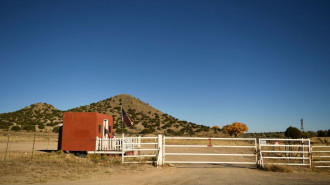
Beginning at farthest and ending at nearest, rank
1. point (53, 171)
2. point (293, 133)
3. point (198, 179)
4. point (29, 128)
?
point (293, 133)
point (29, 128)
point (53, 171)
point (198, 179)

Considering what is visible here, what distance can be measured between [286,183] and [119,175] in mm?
7247

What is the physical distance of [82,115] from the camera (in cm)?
2033

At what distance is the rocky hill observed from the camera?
57.2 m

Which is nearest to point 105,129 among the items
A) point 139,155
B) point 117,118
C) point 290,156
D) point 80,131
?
point 80,131

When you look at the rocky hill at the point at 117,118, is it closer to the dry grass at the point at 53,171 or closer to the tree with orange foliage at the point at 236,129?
the tree with orange foliage at the point at 236,129

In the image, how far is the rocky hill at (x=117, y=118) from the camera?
57250mm

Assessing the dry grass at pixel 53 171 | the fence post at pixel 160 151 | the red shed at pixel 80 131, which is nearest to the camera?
the dry grass at pixel 53 171

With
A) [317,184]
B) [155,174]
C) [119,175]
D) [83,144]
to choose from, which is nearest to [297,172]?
[317,184]

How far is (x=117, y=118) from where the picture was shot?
2584 inches

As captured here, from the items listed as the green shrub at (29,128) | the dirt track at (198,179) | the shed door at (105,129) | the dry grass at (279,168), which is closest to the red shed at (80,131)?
the shed door at (105,129)

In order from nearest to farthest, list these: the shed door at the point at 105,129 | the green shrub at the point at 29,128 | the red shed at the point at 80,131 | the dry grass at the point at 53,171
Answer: the dry grass at the point at 53,171, the red shed at the point at 80,131, the shed door at the point at 105,129, the green shrub at the point at 29,128

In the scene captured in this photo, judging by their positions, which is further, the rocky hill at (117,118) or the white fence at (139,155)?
the rocky hill at (117,118)

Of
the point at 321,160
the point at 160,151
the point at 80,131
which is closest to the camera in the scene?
the point at 160,151

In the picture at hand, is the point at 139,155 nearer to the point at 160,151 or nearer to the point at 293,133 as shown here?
the point at 160,151
